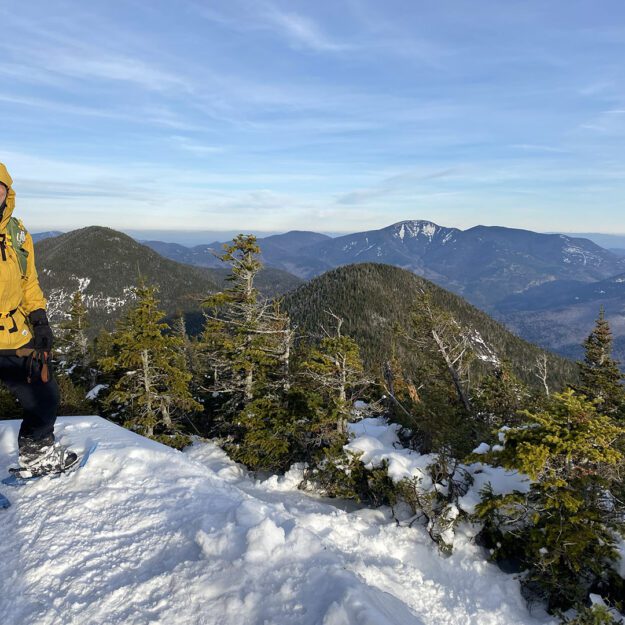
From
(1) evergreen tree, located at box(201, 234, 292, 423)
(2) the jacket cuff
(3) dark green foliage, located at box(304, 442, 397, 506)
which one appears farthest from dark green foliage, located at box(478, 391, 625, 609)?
(1) evergreen tree, located at box(201, 234, 292, 423)

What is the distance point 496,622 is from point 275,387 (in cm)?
1073

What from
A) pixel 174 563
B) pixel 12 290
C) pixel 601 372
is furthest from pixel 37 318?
pixel 601 372

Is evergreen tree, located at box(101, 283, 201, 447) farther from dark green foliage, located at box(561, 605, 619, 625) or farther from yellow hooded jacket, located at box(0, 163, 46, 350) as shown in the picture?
Answer: dark green foliage, located at box(561, 605, 619, 625)

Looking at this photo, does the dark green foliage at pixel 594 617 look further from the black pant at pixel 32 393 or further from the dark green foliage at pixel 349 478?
the black pant at pixel 32 393

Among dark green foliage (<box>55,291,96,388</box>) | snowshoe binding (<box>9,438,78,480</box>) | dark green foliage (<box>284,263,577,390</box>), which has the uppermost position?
snowshoe binding (<box>9,438,78,480</box>)

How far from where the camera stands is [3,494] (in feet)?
15.5

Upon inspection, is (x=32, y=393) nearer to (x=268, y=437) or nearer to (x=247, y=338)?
(x=268, y=437)

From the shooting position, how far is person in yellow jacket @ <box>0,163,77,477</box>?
14.1 feet

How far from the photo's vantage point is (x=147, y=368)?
17188 mm

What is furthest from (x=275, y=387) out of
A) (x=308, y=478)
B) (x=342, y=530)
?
(x=342, y=530)

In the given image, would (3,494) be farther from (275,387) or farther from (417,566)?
(275,387)

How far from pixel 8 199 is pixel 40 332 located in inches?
61.1

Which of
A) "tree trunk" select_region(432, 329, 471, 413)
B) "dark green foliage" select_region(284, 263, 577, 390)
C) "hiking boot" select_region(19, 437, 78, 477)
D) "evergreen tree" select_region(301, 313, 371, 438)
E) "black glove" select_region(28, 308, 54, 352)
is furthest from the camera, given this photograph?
"dark green foliage" select_region(284, 263, 577, 390)

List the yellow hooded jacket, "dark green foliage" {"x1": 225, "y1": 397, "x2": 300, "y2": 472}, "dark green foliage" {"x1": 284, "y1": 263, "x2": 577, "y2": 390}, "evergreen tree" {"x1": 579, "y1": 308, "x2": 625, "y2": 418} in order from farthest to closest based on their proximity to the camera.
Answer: "dark green foliage" {"x1": 284, "y1": 263, "x2": 577, "y2": 390}
"evergreen tree" {"x1": 579, "y1": 308, "x2": 625, "y2": 418}
"dark green foliage" {"x1": 225, "y1": 397, "x2": 300, "y2": 472}
the yellow hooded jacket
